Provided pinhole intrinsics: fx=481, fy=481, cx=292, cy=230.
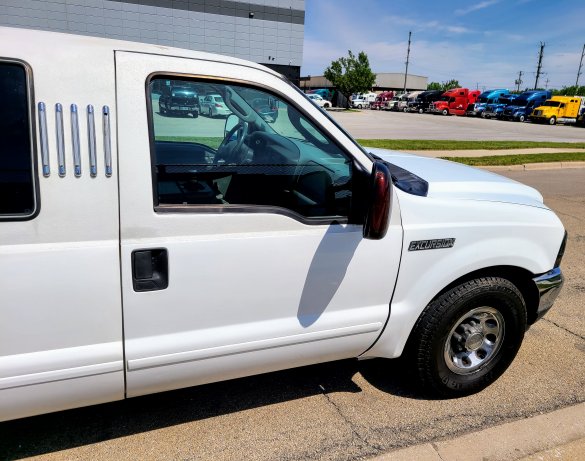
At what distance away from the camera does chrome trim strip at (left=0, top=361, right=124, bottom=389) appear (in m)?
1.87

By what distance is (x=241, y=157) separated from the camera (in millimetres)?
2455

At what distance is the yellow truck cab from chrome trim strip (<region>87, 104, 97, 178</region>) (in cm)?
4647

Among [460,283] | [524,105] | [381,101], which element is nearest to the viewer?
[460,283]

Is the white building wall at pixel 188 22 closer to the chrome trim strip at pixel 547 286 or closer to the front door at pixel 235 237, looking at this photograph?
the front door at pixel 235 237

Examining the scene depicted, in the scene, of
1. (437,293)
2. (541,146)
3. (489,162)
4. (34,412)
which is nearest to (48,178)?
(34,412)

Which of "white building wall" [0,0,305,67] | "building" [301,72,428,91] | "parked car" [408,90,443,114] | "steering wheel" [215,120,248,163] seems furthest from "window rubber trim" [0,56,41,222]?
"building" [301,72,428,91]

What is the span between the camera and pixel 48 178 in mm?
1778

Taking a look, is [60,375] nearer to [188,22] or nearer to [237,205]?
[237,205]

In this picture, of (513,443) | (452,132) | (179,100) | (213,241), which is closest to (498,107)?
(452,132)

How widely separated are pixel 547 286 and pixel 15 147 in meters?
2.88

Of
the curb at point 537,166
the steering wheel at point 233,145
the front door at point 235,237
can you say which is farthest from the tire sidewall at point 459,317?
the curb at point 537,166

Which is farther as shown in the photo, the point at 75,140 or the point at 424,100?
the point at 424,100

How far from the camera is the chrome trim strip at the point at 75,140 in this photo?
1.78 metres

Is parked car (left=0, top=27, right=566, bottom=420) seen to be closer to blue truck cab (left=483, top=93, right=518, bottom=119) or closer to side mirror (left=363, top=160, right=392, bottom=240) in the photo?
side mirror (left=363, top=160, right=392, bottom=240)
